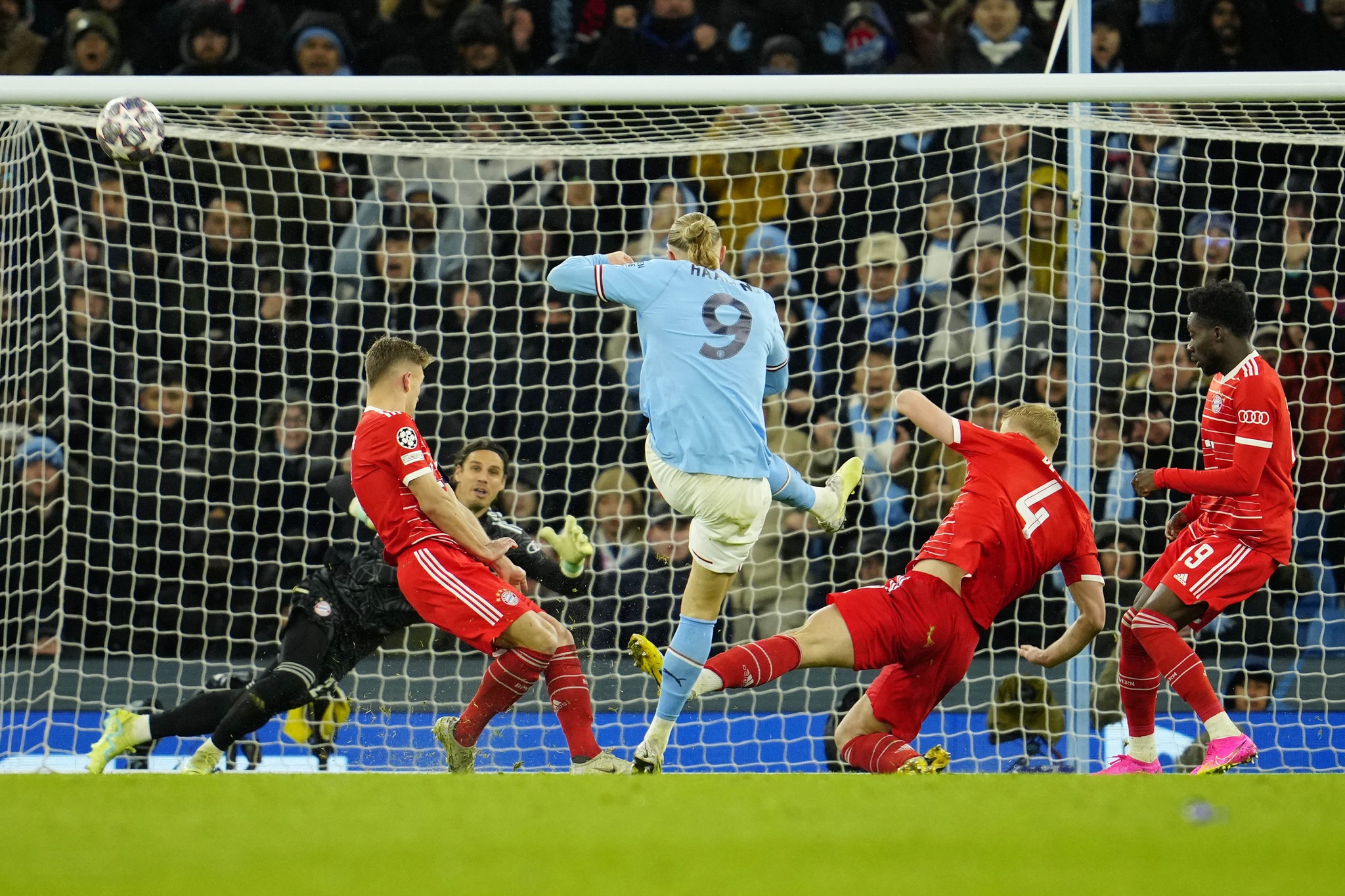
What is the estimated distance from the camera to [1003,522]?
4406 millimetres

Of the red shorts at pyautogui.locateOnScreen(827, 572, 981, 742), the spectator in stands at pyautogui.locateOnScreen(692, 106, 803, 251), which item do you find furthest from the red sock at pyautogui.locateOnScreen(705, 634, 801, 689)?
the spectator in stands at pyautogui.locateOnScreen(692, 106, 803, 251)

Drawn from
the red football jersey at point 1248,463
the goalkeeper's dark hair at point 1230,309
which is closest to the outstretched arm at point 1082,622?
the red football jersey at point 1248,463

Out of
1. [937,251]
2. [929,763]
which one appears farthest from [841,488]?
[937,251]

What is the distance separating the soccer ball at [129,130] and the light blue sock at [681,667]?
2476 millimetres

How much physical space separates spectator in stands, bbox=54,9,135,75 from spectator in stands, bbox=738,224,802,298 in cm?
386

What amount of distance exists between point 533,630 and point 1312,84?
3403 mm

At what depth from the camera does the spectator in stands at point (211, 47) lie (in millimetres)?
7898

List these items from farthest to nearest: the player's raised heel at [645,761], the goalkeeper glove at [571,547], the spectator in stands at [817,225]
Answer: the spectator in stands at [817,225] < the goalkeeper glove at [571,547] < the player's raised heel at [645,761]

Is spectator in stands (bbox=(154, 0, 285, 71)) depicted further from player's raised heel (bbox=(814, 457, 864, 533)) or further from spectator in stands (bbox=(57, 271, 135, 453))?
player's raised heel (bbox=(814, 457, 864, 533))

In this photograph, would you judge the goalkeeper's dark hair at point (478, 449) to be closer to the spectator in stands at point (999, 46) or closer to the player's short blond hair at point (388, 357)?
the player's short blond hair at point (388, 357)

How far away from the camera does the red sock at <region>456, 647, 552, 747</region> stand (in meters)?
4.70

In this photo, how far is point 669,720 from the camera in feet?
14.3

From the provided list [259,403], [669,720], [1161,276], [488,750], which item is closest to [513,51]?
[259,403]

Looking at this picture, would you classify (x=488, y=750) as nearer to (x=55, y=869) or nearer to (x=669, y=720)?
(x=669, y=720)
